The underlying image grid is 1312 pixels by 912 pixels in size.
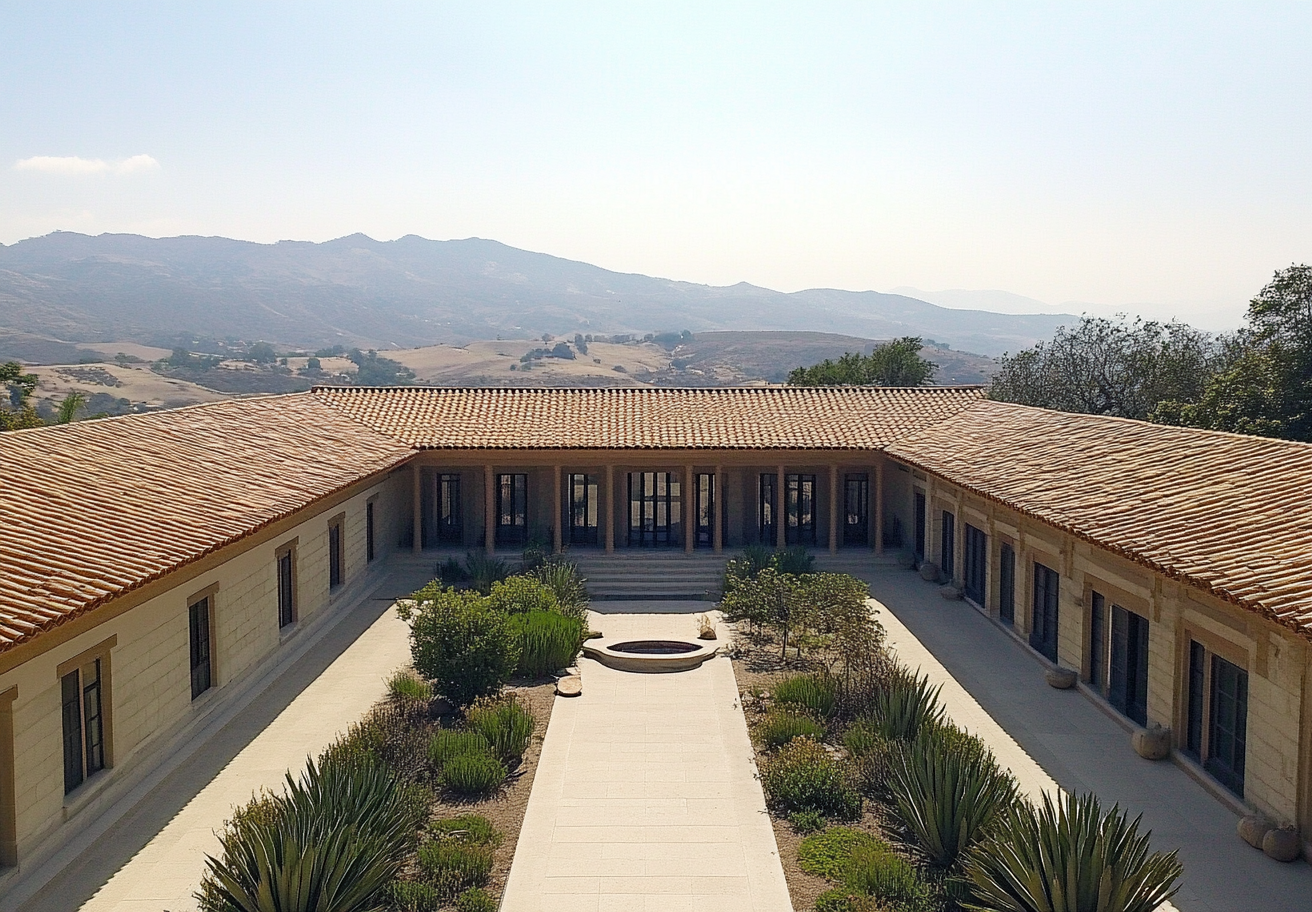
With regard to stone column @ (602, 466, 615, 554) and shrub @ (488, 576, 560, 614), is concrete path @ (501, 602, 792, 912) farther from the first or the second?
stone column @ (602, 466, 615, 554)

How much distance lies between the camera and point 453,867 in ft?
32.3

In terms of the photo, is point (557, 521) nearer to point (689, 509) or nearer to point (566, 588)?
point (689, 509)

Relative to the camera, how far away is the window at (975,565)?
70.2ft

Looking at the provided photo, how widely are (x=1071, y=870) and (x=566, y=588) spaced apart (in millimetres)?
13589

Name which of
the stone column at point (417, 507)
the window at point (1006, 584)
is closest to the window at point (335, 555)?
the stone column at point (417, 507)

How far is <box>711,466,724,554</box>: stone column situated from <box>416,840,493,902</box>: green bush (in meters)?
16.7

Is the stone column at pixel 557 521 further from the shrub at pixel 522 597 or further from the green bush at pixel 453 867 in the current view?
the green bush at pixel 453 867

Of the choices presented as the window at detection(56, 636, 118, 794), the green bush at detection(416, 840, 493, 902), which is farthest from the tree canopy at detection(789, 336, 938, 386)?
the green bush at detection(416, 840, 493, 902)

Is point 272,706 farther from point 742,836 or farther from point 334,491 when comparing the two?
point 742,836

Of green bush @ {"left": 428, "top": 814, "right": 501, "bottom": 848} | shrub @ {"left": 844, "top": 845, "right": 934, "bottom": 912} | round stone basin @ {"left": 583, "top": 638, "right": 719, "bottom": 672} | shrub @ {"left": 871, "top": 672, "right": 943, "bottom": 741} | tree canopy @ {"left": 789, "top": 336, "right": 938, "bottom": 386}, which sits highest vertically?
tree canopy @ {"left": 789, "top": 336, "right": 938, "bottom": 386}

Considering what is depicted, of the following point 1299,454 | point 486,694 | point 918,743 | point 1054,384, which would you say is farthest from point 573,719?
point 1054,384

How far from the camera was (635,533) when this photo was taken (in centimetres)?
2762

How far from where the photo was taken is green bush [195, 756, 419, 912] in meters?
8.11

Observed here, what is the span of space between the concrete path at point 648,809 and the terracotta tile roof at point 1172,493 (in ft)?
17.1
